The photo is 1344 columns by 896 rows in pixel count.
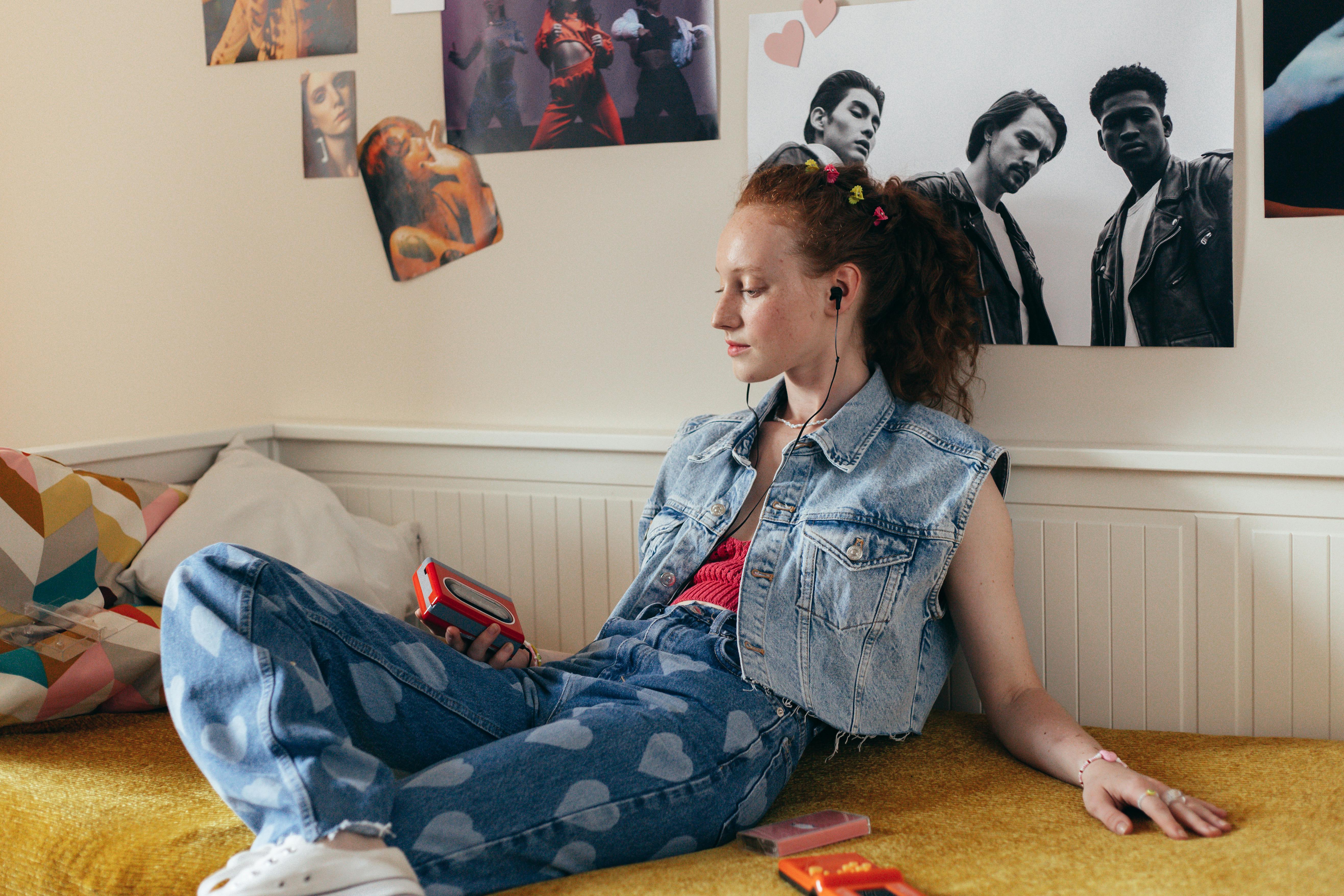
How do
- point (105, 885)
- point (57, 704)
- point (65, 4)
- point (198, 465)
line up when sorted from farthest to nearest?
point (65, 4) → point (198, 465) → point (57, 704) → point (105, 885)

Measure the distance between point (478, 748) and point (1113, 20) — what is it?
1177mm

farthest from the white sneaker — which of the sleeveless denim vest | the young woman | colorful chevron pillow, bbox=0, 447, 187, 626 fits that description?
colorful chevron pillow, bbox=0, 447, 187, 626

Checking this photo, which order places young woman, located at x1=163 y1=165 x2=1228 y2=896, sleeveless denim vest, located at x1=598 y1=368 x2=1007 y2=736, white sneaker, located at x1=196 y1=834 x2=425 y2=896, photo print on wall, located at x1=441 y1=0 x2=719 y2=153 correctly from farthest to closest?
photo print on wall, located at x1=441 y1=0 x2=719 y2=153 < sleeveless denim vest, located at x1=598 y1=368 x2=1007 y2=736 < young woman, located at x1=163 y1=165 x2=1228 y2=896 < white sneaker, located at x1=196 y1=834 x2=425 y2=896

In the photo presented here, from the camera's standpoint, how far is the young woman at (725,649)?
36.9 inches

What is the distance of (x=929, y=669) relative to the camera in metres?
1.30

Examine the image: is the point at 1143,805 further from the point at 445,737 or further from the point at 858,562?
the point at 445,737

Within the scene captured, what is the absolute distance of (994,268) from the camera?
1.45 m

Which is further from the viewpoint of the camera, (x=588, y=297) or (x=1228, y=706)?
(x=588, y=297)

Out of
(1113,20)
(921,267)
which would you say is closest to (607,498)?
(921,267)

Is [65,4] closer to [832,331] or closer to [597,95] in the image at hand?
[597,95]

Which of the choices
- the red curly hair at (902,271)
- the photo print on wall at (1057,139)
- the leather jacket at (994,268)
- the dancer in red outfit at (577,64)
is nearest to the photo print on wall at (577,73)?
the dancer in red outfit at (577,64)

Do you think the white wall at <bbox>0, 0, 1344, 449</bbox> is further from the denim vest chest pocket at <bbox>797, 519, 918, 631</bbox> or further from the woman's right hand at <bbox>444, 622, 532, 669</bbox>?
the woman's right hand at <bbox>444, 622, 532, 669</bbox>

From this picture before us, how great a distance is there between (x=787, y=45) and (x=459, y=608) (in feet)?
3.02

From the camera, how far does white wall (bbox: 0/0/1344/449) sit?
53.9 inches
